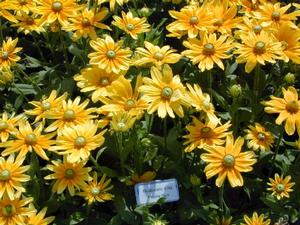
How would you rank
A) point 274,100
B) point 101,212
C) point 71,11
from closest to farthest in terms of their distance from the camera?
point 274,100
point 101,212
point 71,11

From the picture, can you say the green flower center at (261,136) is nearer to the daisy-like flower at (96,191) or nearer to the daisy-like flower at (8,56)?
the daisy-like flower at (96,191)

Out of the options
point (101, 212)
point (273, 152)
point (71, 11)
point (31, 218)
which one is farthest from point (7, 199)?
point (273, 152)

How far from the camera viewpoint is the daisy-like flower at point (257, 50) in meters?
2.32

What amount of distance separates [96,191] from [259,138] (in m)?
0.72

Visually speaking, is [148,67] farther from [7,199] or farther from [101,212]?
[7,199]

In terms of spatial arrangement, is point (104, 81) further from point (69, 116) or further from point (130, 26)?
point (130, 26)

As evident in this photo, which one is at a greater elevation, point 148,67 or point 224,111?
point 148,67

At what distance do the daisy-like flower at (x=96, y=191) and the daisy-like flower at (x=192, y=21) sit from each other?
30.1 inches

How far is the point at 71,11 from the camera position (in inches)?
103

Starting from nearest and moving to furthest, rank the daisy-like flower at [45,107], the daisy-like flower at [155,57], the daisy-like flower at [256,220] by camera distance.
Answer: the daisy-like flower at [256,220], the daisy-like flower at [45,107], the daisy-like flower at [155,57]

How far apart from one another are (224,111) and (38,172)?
0.94 meters

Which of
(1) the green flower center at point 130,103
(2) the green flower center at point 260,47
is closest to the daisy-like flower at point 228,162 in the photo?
(1) the green flower center at point 130,103

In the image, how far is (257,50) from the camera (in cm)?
235

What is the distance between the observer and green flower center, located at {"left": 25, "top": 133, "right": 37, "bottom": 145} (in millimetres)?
2154
